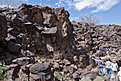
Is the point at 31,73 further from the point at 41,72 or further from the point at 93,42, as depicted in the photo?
the point at 93,42

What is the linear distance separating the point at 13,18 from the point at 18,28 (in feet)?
4.21

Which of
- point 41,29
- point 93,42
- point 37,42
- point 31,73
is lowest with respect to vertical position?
point 93,42

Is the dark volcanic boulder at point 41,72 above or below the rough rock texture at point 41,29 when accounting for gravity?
below

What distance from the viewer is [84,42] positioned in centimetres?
2609

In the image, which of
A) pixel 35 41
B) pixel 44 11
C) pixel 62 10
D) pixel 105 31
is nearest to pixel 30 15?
pixel 44 11

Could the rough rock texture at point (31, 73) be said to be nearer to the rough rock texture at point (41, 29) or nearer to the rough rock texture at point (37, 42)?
the rough rock texture at point (37, 42)

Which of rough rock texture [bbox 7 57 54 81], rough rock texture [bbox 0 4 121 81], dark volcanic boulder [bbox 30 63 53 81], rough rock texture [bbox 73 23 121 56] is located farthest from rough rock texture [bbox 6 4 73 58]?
rough rock texture [bbox 73 23 121 56]

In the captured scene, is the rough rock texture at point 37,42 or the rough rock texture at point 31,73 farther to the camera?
the rough rock texture at point 37,42

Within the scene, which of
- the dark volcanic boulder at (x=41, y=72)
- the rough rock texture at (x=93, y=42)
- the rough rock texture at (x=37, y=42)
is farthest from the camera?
the rough rock texture at (x=93, y=42)

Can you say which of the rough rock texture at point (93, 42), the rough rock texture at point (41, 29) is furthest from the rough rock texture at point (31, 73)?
the rough rock texture at point (93, 42)

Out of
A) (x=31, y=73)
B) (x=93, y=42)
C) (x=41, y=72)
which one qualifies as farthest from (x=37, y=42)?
(x=93, y=42)

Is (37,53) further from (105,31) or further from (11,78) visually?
(105,31)

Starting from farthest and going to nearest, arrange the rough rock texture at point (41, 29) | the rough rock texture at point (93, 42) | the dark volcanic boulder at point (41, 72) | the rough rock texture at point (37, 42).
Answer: the rough rock texture at point (93, 42)
the rough rock texture at point (41, 29)
the rough rock texture at point (37, 42)
the dark volcanic boulder at point (41, 72)

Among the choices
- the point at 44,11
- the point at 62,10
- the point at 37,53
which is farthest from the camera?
the point at 62,10
